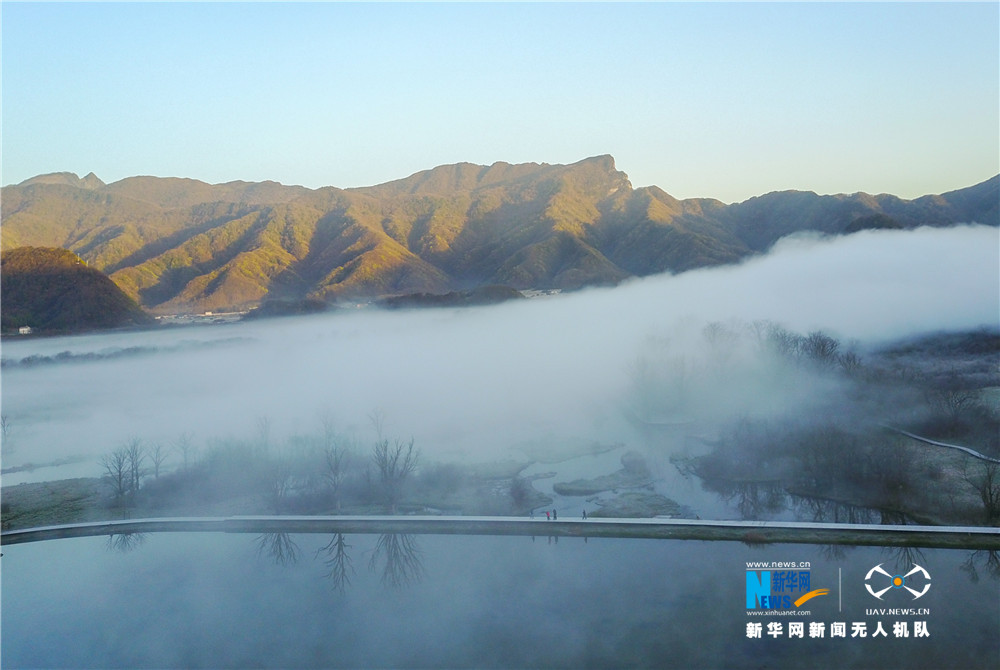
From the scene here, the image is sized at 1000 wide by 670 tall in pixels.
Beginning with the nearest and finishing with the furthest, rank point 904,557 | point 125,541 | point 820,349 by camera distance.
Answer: point 904,557
point 125,541
point 820,349

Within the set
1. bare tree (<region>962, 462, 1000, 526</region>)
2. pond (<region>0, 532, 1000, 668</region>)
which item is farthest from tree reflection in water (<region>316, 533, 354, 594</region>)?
bare tree (<region>962, 462, 1000, 526</region>)

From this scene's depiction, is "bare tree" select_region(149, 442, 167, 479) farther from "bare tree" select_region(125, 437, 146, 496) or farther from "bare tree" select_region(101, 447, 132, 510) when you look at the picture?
"bare tree" select_region(101, 447, 132, 510)

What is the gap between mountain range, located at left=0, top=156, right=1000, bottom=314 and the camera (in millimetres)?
121875

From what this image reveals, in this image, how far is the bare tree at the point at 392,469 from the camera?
34.1 meters

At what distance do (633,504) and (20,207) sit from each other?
661ft

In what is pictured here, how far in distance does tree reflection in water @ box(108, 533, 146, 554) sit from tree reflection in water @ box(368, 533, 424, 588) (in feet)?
33.8

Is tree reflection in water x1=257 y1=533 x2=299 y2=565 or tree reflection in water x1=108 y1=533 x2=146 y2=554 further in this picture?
tree reflection in water x1=108 y1=533 x2=146 y2=554

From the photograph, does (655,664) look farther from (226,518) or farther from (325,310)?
(325,310)

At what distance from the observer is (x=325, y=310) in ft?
361
